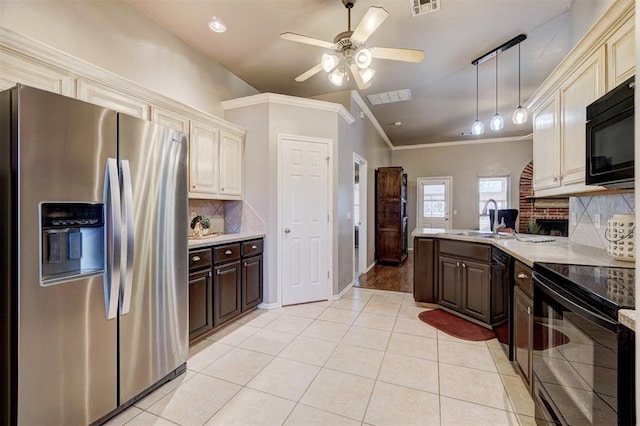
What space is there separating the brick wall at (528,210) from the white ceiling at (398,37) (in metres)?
3.33

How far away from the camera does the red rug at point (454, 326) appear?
2742mm

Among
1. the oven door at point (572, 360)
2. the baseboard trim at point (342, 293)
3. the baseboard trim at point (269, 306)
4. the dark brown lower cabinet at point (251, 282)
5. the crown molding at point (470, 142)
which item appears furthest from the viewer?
the crown molding at point (470, 142)

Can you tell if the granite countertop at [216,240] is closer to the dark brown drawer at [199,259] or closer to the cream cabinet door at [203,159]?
the dark brown drawer at [199,259]

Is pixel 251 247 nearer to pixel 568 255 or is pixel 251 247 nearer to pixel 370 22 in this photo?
pixel 370 22

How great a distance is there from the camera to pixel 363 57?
7.44 ft

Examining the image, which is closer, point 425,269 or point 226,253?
point 226,253

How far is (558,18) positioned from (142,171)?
13.2 feet

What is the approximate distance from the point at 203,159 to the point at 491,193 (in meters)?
7.35

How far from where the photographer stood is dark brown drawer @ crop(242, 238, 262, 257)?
3.19 m

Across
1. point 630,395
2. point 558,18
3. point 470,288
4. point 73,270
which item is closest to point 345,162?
point 470,288

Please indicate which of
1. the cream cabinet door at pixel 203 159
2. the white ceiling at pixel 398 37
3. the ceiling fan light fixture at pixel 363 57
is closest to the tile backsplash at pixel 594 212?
the white ceiling at pixel 398 37

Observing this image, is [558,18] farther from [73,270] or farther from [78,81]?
[73,270]

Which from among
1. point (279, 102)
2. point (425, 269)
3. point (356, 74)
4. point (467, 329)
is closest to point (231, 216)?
point (279, 102)

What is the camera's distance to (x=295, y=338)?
2711 mm
